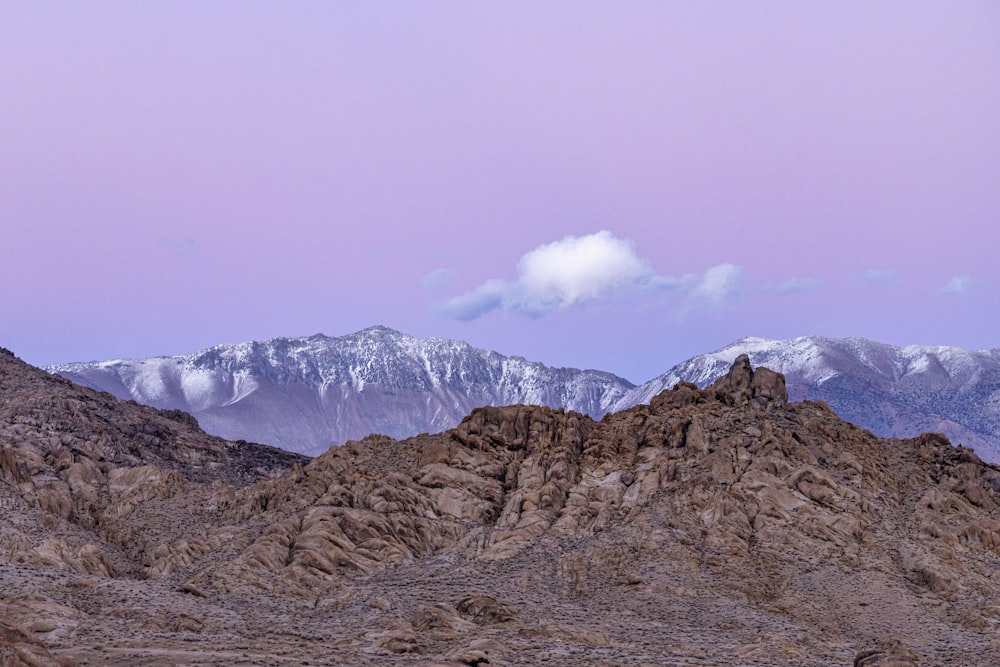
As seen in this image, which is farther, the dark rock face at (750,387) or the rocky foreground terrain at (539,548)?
the dark rock face at (750,387)

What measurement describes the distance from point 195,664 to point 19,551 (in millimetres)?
35024

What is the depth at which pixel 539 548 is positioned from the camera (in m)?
92.1

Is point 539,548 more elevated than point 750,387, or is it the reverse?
point 750,387

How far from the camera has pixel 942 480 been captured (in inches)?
4040

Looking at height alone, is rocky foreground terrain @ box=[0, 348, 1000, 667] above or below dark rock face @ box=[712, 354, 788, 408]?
below

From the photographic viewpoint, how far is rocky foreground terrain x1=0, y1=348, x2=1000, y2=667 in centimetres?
7131

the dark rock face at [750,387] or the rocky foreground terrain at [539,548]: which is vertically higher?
the dark rock face at [750,387]

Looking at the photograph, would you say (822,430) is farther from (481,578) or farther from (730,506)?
(481,578)

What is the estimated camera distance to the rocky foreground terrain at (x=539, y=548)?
71312mm

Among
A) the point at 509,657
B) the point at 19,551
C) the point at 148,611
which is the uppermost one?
the point at 19,551

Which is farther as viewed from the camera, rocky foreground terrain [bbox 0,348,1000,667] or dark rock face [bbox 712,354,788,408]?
dark rock face [bbox 712,354,788,408]

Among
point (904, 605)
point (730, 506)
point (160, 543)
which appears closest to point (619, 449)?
point (730, 506)

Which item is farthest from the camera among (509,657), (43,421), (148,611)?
(43,421)

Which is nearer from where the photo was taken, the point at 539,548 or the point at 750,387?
the point at 539,548
